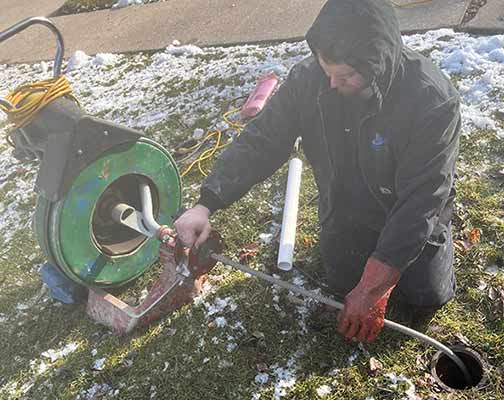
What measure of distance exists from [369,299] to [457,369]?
2.50 ft

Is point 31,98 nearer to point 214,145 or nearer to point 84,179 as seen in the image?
point 84,179

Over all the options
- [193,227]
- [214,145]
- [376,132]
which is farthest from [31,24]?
[376,132]

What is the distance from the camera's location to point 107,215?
3061 millimetres

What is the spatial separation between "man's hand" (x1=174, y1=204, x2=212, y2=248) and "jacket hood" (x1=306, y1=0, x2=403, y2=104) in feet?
3.19

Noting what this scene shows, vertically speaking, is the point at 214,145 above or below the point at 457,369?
above

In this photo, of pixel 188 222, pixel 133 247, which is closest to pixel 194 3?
pixel 133 247

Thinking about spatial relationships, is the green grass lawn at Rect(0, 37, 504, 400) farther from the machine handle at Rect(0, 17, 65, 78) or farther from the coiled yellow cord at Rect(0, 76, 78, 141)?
the machine handle at Rect(0, 17, 65, 78)

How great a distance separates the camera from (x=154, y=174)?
10.2 feet

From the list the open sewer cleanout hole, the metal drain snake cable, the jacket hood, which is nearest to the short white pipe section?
the metal drain snake cable

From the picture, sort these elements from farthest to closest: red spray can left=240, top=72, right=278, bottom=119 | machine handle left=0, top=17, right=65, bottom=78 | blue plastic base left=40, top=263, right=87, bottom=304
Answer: red spray can left=240, top=72, right=278, bottom=119, blue plastic base left=40, top=263, right=87, bottom=304, machine handle left=0, top=17, right=65, bottom=78

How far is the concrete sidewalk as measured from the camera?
203 inches

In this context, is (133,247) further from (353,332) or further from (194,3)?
(194,3)

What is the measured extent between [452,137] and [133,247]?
1.94 m

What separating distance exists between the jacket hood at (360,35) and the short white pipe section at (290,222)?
978mm
